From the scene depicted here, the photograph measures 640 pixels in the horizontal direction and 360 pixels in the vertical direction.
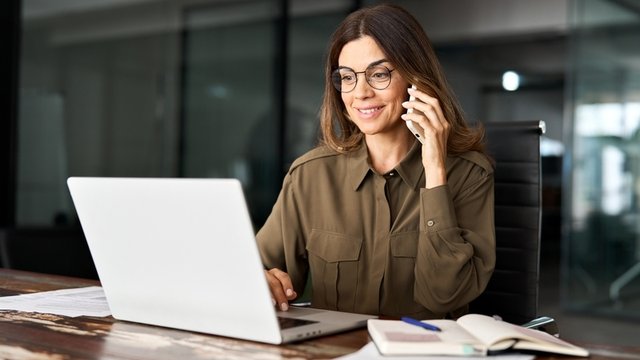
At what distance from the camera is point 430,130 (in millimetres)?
1812

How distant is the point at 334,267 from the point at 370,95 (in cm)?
42

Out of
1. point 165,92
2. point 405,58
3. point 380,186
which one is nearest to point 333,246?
point 380,186

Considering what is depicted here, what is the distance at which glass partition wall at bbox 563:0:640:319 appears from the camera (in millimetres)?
5254

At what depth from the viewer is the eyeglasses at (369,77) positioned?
6.28 ft

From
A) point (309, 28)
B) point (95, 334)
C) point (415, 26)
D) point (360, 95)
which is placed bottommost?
point (95, 334)

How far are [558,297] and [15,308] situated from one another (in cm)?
597

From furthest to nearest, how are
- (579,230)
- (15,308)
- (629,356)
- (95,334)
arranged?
(579,230) < (15,308) < (95,334) < (629,356)

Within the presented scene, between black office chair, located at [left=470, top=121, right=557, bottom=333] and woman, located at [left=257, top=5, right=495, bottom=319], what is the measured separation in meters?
0.28

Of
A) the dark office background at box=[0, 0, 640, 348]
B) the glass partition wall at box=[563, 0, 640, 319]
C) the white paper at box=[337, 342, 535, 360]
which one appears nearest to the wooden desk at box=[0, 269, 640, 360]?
the white paper at box=[337, 342, 535, 360]

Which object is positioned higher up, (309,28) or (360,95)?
(309,28)

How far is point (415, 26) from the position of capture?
1.94 m

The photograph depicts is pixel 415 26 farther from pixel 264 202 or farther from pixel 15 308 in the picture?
pixel 264 202

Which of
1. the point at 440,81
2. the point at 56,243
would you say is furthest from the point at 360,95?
the point at 56,243

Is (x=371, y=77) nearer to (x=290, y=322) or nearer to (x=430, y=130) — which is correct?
(x=430, y=130)
